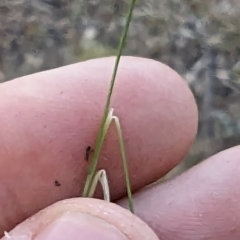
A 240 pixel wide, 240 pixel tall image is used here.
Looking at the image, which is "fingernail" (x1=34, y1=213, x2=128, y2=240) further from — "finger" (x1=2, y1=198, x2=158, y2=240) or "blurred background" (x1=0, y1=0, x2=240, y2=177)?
"blurred background" (x1=0, y1=0, x2=240, y2=177)

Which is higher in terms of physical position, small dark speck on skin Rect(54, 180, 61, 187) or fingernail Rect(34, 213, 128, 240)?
fingernail Rect(34, 213, 128, 240)

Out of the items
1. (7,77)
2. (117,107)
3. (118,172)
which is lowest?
(7,77)

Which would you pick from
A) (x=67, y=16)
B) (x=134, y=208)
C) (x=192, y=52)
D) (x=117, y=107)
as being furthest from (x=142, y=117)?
(x=67, y=16)

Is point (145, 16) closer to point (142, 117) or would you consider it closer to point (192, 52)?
point (192, 52)

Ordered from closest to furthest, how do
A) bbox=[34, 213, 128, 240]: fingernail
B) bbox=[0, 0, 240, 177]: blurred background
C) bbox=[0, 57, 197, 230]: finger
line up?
bbox=[34, 213, 128, 240]: fingernail, bbox=[0, 57, 197, 230]: finger, bbox=[0, 0, 240, 177]: blurred background

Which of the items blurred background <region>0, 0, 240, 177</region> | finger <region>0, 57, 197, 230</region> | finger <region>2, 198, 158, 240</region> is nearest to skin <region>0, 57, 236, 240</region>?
finger <region>0, 57, 197, 230</region>

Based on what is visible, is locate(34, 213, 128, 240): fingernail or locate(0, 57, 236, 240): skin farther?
locate(0, 57, 236, 240): skin

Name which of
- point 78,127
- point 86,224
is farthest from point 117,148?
point 86,224

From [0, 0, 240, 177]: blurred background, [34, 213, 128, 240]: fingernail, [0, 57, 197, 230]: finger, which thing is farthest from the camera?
[0, 0, 240, 177]: blurred background

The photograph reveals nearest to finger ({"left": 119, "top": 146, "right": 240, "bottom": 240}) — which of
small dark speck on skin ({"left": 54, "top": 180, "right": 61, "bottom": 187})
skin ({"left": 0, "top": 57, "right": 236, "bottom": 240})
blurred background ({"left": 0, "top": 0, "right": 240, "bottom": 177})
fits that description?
skin ({"left": 0, "top": 57, "right": 236, "bottom": 240})

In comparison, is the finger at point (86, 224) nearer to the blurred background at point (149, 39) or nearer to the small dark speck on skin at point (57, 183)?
the small dark speck on skin at point (57, 183)
